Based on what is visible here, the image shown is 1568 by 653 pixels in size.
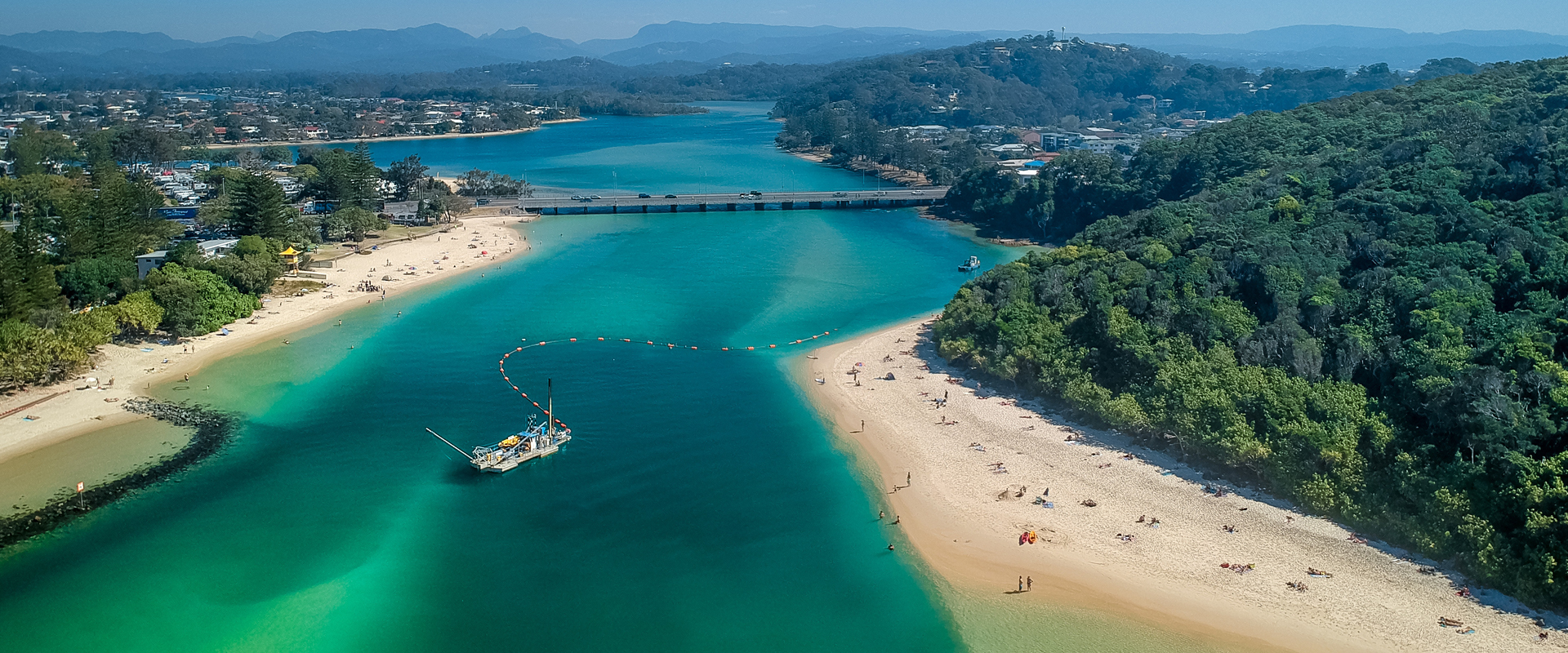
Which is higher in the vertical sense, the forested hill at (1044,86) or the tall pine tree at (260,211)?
the forested hill at (1044,86)

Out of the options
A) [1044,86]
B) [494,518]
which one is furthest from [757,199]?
[1044,86]

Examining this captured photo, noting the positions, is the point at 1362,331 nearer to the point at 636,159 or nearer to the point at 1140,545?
the point at 1140,545

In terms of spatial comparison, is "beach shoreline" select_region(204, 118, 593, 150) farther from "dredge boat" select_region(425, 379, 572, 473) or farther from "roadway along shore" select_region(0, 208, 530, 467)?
"dredge boat" select_region(425, 379, 572, 473)

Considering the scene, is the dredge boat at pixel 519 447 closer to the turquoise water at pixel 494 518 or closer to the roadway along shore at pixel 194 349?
the turquoise water at pixel 494 518

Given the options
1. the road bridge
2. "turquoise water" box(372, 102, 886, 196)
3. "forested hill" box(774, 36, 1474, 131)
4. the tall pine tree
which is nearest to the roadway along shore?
the tall pine tree

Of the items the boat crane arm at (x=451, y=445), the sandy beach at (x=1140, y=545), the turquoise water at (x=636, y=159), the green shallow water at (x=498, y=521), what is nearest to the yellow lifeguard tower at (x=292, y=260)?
the green shallow water at (x=498, y=521)

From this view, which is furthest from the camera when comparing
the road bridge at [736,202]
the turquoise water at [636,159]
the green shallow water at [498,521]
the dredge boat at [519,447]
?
the turquoise water at [636,159]
